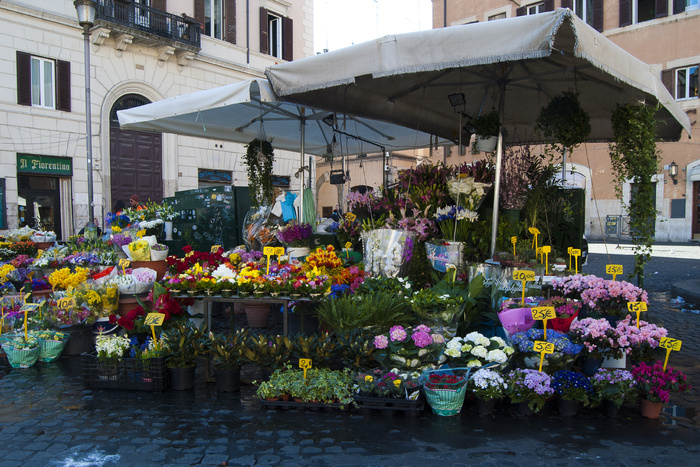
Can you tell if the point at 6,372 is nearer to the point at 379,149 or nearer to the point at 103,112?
the point at 379,149

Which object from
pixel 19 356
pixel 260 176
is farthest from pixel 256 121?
pixel 19 356

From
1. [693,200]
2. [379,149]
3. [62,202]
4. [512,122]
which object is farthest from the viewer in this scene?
[693,200]

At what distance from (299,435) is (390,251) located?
236cm

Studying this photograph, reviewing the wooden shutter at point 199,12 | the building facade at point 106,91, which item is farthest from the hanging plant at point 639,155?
the wooden shutter at point 199,12

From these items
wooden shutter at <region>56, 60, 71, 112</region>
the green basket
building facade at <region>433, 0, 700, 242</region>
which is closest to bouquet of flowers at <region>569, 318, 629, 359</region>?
the green basket

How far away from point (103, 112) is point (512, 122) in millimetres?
12328

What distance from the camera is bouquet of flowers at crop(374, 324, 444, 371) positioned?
3.83 meters

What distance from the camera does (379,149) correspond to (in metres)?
9.83

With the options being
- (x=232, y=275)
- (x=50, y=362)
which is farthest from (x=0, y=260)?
(x=232, y=275)

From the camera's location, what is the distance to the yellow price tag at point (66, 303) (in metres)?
5.29

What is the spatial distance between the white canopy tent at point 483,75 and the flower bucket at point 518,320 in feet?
3.76

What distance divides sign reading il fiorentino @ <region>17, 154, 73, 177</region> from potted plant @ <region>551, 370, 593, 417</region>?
582 inches

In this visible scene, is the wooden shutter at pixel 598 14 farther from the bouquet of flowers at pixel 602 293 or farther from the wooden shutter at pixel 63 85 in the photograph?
the bouquet of flowers at pixel 602 293

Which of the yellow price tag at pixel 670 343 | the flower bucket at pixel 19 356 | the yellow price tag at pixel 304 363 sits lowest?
the flower bucket at pixel 19 356
